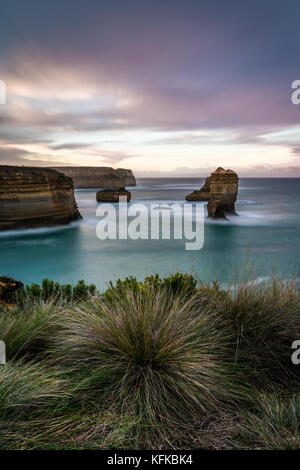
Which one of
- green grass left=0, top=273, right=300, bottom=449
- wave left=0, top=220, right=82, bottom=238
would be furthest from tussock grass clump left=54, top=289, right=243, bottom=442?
wave left=0, top=220, right=82, bottom=238

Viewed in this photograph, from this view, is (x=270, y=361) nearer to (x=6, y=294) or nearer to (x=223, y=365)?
(x=223, y=365)

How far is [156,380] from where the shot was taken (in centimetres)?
250

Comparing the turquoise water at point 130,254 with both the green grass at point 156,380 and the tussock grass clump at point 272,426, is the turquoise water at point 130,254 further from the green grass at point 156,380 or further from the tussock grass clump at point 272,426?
the tussock grass clump at point 272,426

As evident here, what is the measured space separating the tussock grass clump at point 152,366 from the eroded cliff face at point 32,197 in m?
22.9

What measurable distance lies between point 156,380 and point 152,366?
171 mm

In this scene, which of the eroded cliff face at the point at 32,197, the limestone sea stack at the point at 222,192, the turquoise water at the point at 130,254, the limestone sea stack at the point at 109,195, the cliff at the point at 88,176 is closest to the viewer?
the turquoise water at the point at 130,254

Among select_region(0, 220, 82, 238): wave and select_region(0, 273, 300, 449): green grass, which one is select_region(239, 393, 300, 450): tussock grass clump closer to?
select_region(0, 273, 300, 449): green grass

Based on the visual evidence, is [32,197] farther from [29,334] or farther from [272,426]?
[272,426]

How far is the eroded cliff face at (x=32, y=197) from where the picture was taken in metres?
23.1

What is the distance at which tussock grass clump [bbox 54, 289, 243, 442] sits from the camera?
233 cm

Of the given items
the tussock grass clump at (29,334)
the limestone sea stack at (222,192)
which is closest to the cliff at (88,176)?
the limestone sea stack at (222,192)

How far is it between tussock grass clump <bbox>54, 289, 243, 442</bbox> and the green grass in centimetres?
1

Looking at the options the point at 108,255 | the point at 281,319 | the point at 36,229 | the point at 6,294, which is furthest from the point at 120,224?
the point at 281,319

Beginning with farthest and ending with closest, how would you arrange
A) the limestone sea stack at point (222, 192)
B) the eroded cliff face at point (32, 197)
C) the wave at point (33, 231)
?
the limestone sea stack at point (222, 192) < the wave at point (33, 231) < the eroded cliff face at point (32, 197)
